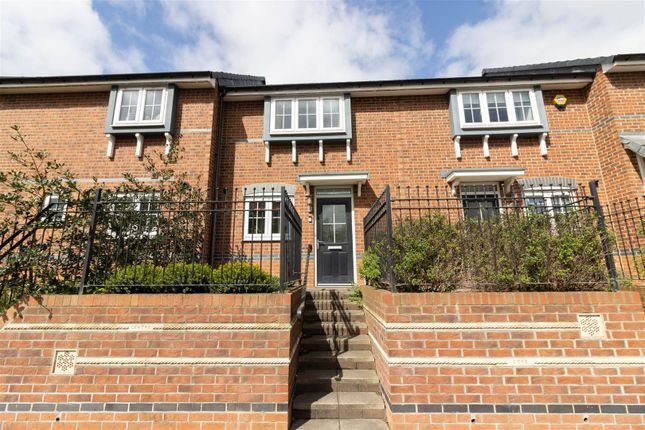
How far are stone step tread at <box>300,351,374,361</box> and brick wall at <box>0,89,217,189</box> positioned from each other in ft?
18.5

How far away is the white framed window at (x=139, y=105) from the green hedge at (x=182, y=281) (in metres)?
6.10

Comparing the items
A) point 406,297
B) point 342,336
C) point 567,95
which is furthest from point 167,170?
point 567,95

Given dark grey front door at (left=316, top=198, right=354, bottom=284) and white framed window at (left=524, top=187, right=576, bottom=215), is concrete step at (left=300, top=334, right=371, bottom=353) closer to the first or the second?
white framed window at (left=524, top=187, right=576, bottom=215)

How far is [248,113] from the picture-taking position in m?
9.36

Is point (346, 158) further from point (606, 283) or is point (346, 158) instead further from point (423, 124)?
point (606, 283)

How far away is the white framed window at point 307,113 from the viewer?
9.00m

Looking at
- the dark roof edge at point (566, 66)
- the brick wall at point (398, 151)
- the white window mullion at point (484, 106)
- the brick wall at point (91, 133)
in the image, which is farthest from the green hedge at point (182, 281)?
the dark roof edge at point (566, 66)

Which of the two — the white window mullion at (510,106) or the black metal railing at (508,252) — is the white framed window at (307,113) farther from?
the black metal railing at (508,252)

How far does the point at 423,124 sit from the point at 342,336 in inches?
264

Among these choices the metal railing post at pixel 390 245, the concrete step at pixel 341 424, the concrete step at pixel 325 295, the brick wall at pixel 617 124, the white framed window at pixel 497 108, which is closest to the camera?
the concrete step at pixel 341 424

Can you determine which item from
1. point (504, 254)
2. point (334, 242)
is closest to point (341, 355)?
point (504, 254)

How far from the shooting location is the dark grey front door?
8.43 meters

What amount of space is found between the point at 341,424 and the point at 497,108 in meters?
8.98

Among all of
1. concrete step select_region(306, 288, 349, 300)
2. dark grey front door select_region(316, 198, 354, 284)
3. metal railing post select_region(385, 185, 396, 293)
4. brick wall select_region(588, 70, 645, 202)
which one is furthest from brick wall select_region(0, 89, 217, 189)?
brick wall select_region(588, 70, 645, 202)
